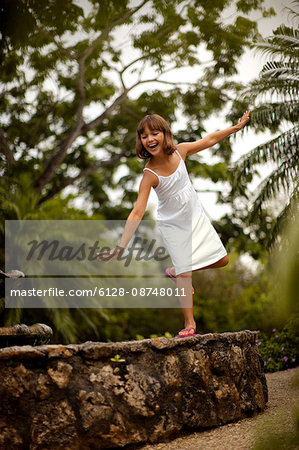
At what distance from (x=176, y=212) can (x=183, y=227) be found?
14 centimetres

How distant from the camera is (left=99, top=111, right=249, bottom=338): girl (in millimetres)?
3854

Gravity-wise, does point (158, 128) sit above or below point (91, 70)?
below

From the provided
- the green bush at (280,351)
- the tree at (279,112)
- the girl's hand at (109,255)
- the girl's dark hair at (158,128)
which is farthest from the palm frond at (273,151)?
the girl's hand at (109,255)

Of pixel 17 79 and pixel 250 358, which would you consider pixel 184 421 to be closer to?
pixel 250 358

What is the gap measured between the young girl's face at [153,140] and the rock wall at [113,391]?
1488 millimetres

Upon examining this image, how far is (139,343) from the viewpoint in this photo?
340 centimetres

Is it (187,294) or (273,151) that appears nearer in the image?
(187,294)

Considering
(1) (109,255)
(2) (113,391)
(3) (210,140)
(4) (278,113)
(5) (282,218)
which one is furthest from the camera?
(4) (278,113)

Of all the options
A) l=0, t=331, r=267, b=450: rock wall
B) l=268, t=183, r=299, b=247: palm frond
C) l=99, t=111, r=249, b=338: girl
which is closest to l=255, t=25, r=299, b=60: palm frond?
l=268, t=183, r=299, b=247: palm frond

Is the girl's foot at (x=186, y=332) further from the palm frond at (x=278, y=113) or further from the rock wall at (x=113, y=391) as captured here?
the palm frond at (x=278, y=113)

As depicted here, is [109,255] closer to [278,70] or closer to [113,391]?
[113,391]

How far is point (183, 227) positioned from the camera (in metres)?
3.96

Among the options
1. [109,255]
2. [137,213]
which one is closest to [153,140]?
[137,213]

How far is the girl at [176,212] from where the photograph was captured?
12.6 feet
